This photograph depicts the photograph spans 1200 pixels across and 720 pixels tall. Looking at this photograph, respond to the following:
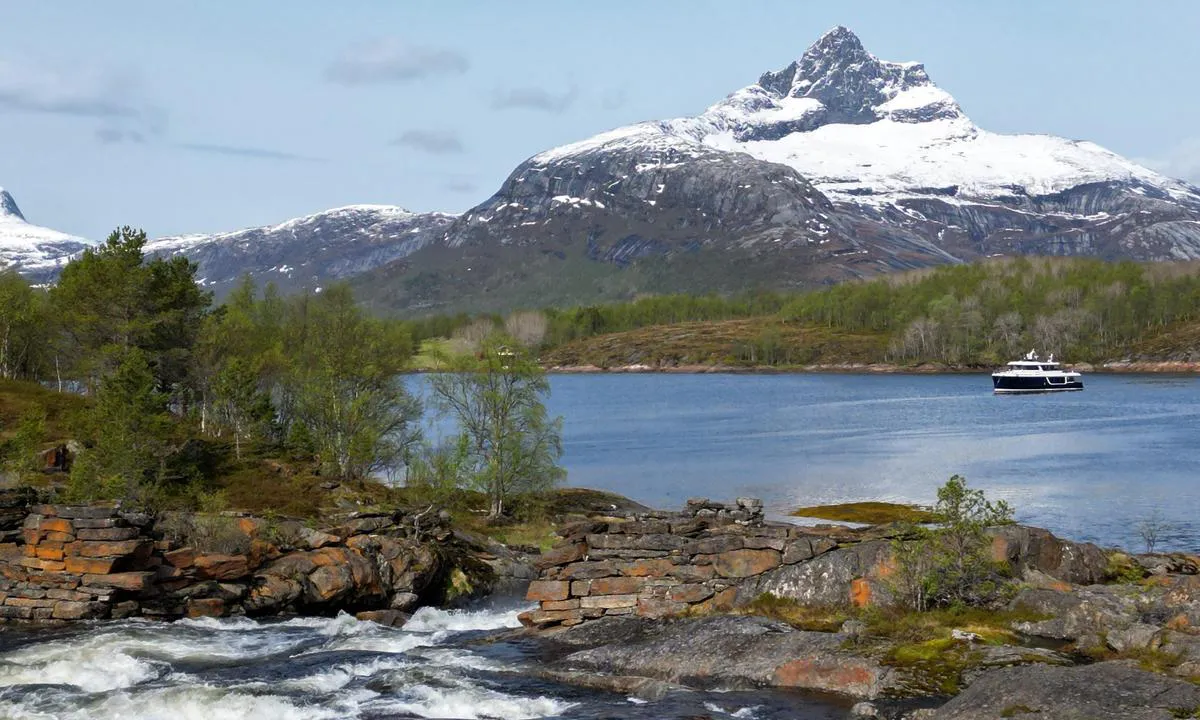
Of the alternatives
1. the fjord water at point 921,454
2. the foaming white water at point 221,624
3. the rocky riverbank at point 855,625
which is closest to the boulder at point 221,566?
the foaming white water at point 221,624

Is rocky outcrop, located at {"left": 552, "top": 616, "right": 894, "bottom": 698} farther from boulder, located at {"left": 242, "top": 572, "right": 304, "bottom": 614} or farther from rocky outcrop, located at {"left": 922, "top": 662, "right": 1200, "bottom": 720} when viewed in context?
boulder, located at {"left": 242, "top": 572, "right": 304, "bottom": 614}

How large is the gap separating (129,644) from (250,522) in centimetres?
1068

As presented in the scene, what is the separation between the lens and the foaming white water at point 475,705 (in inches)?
1030

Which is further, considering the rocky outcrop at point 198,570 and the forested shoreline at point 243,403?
the forested shoreline at point 243,403

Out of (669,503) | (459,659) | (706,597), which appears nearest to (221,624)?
(459,659)

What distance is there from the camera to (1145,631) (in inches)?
1039

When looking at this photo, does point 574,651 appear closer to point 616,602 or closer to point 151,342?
point 616,602

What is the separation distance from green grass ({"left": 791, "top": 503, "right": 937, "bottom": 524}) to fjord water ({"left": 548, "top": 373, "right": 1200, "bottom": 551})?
3496 mm

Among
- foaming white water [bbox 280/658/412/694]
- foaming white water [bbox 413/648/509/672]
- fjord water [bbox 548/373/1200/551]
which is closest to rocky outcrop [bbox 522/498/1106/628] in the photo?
foaming white water [bbox 413/648/509/672]

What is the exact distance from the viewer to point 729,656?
2864cm

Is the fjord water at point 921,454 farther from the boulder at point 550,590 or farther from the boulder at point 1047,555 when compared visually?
the boulder at point 550,590

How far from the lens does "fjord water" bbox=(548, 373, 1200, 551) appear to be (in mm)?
77500

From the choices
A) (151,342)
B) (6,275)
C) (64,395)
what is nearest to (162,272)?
(151,342)

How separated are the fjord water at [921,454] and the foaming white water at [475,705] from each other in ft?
144
